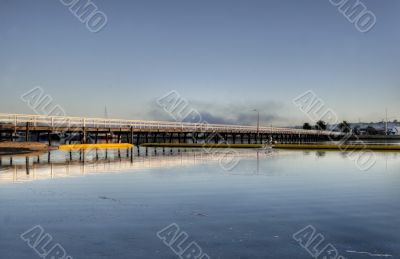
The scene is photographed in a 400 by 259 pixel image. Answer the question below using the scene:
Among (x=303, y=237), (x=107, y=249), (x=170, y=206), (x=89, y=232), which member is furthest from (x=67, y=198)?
(x=303, y=237)

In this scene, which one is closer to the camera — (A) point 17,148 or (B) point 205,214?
(B) point 205,214

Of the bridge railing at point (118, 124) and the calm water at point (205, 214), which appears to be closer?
the calm water at point (205, 214)

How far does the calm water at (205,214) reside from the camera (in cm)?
895

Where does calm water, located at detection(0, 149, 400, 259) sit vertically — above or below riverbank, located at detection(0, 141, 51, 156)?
above

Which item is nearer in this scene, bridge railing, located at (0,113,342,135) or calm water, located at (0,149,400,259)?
calm water, located at (0,149,400,259)

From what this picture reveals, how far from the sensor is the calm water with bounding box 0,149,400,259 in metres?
8.95

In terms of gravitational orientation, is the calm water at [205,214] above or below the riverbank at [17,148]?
above

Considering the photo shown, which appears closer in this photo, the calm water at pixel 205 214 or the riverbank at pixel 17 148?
the calm water at pixel 205 214

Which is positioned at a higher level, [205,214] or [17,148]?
[205,214]

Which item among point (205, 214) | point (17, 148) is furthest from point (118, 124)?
point (205, 214)

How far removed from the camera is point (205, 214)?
41.0 ft

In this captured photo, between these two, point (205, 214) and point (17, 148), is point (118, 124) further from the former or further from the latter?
point (205, 214)

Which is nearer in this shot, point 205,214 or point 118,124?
point 205,214

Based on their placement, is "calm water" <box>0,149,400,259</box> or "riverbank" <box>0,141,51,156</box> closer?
"calm water" <box>0,149,400,259</box>
